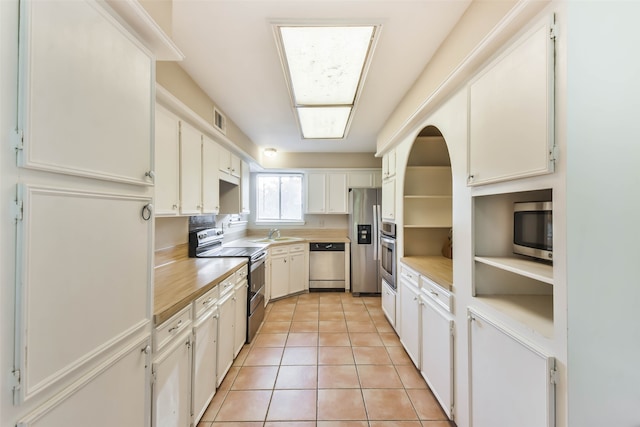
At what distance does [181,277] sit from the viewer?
6.36ft

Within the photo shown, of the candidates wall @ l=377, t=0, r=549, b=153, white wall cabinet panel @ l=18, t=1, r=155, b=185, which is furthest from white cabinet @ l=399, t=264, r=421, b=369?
white wall cabinet panel @ l=18, t=1, r=155, b=185

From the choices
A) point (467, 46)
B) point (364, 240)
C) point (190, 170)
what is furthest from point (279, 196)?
point (467, 46)

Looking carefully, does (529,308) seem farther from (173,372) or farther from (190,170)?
(190,170)

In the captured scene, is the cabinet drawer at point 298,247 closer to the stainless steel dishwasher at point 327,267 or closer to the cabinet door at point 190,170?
the stainless steel dishwasher at point 327,267

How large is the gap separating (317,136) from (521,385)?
3235 millimetres

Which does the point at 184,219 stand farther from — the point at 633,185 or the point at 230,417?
the point at 633,185

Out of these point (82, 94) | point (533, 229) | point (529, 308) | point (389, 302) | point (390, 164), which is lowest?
point (389, 302)

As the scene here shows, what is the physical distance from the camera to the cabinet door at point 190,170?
7.26 feet

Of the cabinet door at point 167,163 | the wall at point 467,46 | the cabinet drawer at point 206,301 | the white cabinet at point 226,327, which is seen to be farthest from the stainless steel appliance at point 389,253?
the cabinet door at point 167,163

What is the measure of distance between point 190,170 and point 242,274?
3.65ft

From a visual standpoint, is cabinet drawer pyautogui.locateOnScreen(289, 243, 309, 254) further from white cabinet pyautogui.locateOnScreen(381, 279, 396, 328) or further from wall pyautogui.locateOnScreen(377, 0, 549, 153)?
wall pyautogui.locateOnScreen(377, 0, 549, 153)

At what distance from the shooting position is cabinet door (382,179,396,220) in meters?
3.04

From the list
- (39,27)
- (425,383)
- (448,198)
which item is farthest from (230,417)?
(448,198)

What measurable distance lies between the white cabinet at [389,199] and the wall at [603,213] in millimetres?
2078
